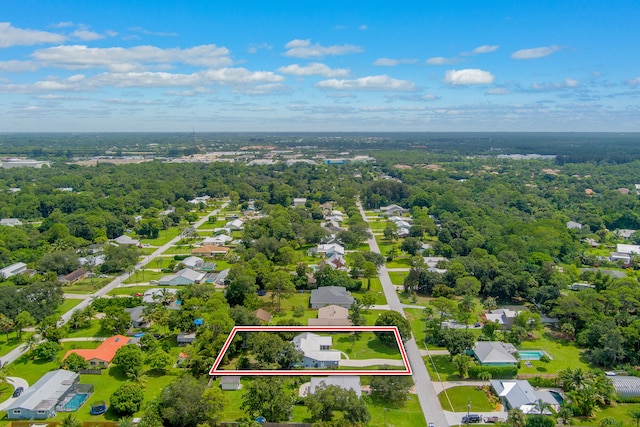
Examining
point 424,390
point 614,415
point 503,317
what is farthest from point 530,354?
point 424,390

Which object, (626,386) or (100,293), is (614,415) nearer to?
(626,386)

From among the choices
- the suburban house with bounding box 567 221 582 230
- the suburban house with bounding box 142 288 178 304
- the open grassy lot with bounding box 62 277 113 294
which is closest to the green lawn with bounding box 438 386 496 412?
the suburban house with bounding box 142 288 178 304

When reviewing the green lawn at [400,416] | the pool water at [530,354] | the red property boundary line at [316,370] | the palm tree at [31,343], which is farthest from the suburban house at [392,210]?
the red property boundary line at [316,370]

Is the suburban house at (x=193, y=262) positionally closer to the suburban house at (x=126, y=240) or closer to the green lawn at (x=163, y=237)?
the green lawn at (x=163, y=237)

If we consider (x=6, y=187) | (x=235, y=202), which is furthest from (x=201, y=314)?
(x=6, y=187)

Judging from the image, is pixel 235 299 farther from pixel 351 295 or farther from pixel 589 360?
pixel 589 360

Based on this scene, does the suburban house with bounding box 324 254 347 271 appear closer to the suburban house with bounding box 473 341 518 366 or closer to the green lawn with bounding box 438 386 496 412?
the suburban house with bounding box 473 341 518 366
